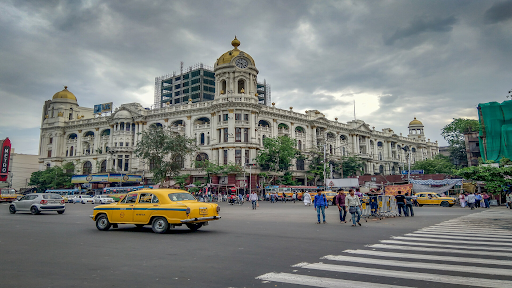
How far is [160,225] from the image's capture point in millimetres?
12617

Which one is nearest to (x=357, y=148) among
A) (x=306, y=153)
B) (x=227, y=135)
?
(x=306, y=153)

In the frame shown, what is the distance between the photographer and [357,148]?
7838 centimetres

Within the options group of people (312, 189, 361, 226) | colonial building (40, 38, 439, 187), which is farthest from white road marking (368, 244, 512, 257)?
colonial building (40, 38, 439, 187)

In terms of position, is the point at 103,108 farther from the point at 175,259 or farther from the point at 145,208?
the point at 175,259

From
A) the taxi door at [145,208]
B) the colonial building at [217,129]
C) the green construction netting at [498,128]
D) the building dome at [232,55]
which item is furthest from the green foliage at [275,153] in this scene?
the taxi door at [145,208]

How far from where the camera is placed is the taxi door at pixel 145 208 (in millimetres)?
12766

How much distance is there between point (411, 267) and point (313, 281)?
2365mm

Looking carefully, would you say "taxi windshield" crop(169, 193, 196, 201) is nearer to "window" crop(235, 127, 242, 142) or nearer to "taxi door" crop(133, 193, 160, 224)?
"taxi door" crop(133, 193, 160, 224)

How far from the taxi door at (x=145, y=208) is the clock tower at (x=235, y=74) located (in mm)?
44965

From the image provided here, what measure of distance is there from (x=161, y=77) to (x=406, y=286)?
104915 mm

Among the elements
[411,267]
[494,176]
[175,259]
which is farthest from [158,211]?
[494,176]

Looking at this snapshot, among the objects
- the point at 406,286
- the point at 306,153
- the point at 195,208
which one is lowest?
the point at 406,286

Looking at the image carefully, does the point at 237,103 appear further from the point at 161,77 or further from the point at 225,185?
the point at 161,77

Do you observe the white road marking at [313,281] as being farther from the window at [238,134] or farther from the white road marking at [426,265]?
the window at [238,134]
